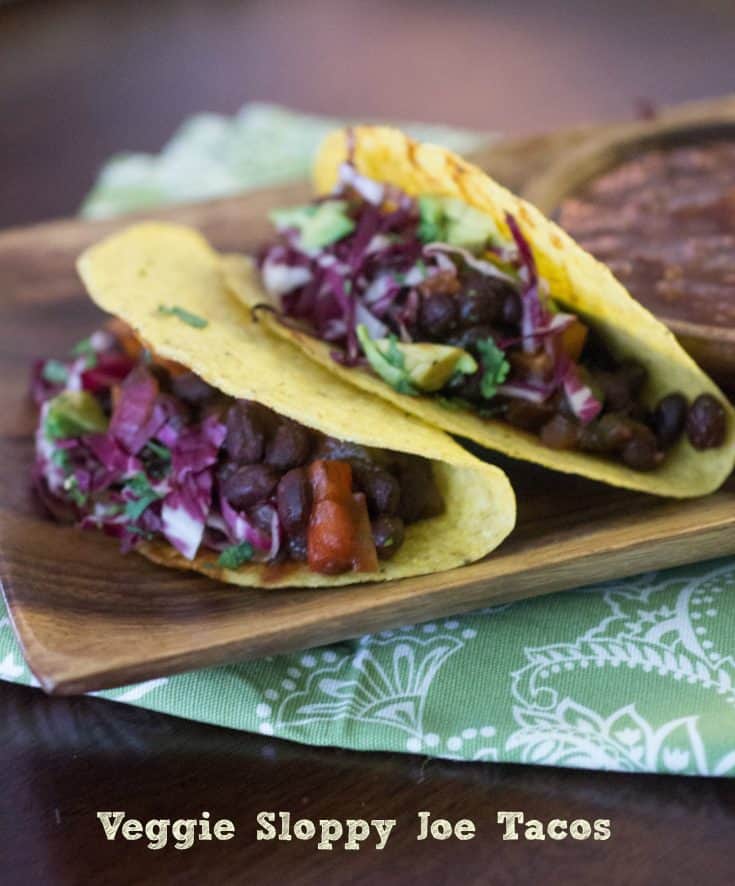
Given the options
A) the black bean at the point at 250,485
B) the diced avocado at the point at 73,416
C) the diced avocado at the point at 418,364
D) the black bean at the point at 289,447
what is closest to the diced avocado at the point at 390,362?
the diced avocado at the point at 418,364

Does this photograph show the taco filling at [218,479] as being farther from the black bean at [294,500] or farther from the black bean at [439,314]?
the black bean at [439,314]

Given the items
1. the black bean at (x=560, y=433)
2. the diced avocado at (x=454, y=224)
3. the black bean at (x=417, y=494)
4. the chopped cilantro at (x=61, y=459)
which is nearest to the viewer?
the black bean at (x=417, y=494)

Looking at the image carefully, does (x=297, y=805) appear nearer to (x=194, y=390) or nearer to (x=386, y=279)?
(x=194, y=390)

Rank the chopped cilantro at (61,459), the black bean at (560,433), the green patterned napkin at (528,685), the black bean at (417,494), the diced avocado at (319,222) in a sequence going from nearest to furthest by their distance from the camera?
the green patterned napkin at (528,685) < the black bean at (417,494) < the black bean at (560,433) < the chopped cilantro at (61,459) < the diced avocado at (319,222)

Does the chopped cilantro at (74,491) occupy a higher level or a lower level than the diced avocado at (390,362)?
lower

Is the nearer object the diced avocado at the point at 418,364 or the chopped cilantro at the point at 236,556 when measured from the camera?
the chopped cilantro at the point at 236,556

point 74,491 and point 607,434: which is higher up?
point 607,434

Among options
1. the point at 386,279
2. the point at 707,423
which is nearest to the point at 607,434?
the point at 707,423

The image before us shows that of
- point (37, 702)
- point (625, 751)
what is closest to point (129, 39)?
point (37, 702)

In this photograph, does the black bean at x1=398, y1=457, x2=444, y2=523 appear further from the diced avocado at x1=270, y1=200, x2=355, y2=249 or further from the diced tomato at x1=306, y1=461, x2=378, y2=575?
the diced avocado at x1=270, y1=200, x2=355, y2=249
